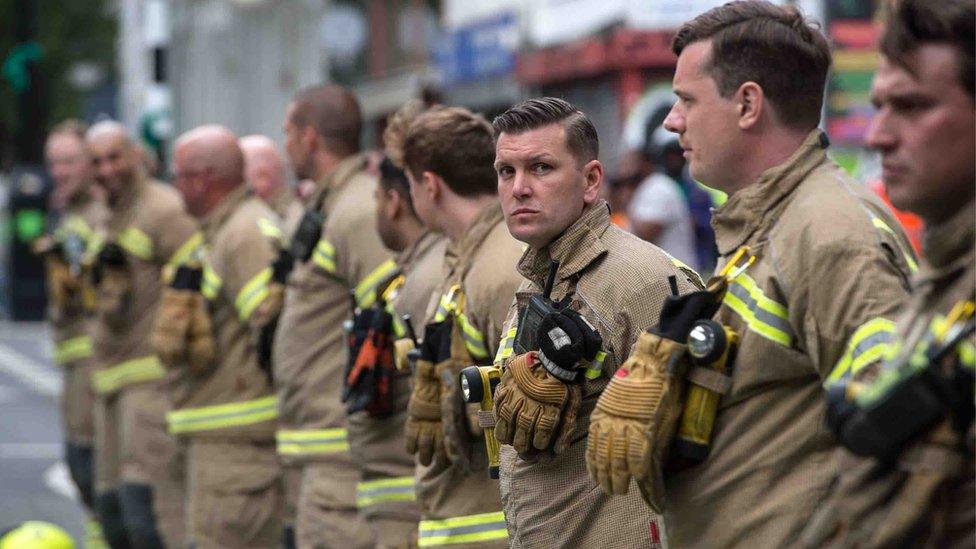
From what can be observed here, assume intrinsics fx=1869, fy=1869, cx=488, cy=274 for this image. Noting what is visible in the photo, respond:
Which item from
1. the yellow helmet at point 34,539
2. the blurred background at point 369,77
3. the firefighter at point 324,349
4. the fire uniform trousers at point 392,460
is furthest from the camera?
the blurred background at point 369,77

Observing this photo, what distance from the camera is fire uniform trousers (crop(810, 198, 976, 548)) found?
3133mm

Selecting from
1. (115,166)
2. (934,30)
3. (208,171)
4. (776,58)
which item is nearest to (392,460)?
(208,171)

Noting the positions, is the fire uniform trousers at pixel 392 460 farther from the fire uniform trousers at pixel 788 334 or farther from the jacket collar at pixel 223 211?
the fire uniform trousers at pixel 788 334

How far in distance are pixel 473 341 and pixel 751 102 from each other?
1828 millimetres

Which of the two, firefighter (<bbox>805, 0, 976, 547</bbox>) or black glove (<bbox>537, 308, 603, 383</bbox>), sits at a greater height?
firefighter (<bbox>805, 0, 976, 547</bbox>)

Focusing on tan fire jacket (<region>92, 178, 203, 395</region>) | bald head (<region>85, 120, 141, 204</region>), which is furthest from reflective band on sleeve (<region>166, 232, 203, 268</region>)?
bald head (<region>85, 120, 141, 204</region>)

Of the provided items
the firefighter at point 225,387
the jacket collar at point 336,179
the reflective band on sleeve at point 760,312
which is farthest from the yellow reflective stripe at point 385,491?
the reflective band on sleeve at point 760,312

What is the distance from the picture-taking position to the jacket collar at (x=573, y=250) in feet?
16.1

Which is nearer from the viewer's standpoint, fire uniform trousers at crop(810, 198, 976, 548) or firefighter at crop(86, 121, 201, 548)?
fire uniform trousers at crop(810, 198, 976, 548)

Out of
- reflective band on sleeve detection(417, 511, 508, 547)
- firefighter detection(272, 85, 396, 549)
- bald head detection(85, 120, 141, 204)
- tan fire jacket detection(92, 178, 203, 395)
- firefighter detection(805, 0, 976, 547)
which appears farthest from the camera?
bald head detection(85, 120, 141, 204)

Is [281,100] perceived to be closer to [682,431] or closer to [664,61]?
[664,61]

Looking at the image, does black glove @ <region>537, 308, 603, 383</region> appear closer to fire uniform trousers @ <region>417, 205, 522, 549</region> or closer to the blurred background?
fire uniform trousers @ <region>417, 205, 522, 549</region>

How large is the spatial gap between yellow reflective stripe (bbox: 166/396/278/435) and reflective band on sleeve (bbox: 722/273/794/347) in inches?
205

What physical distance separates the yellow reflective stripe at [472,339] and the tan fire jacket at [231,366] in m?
3.21
